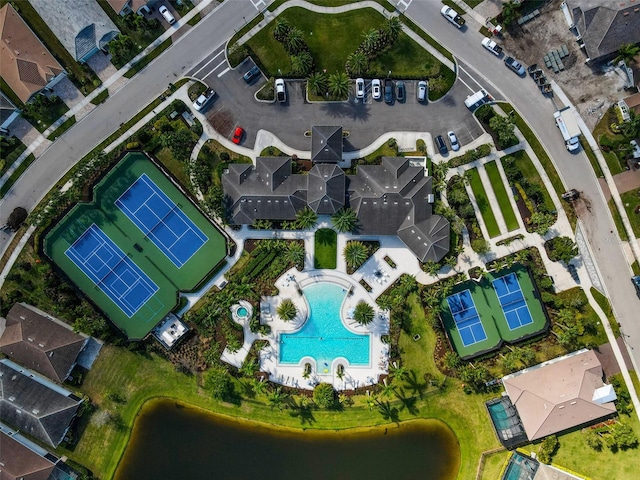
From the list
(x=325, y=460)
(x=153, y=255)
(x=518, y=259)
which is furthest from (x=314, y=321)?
(x=518, y=259)

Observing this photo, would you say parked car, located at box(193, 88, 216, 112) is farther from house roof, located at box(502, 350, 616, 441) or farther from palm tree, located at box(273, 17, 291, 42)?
house roof, located at box(502, 350, 616, 441)

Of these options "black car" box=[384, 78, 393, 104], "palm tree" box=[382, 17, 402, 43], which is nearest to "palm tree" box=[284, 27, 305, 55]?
"palm tree" box=[382, 17, 402, 43]

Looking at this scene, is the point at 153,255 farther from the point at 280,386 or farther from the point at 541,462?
the point at 541,462

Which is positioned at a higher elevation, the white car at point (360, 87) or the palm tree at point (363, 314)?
the white car at point (360, 87)

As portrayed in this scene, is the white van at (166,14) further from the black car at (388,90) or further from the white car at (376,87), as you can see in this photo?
the black car at (388,90)

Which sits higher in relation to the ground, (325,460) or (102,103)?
(102,103)

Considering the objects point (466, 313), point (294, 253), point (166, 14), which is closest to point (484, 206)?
point (466, 313)

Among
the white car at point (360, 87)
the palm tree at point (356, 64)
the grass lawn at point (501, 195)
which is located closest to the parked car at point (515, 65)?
the grass lawn at point (501, 195)
